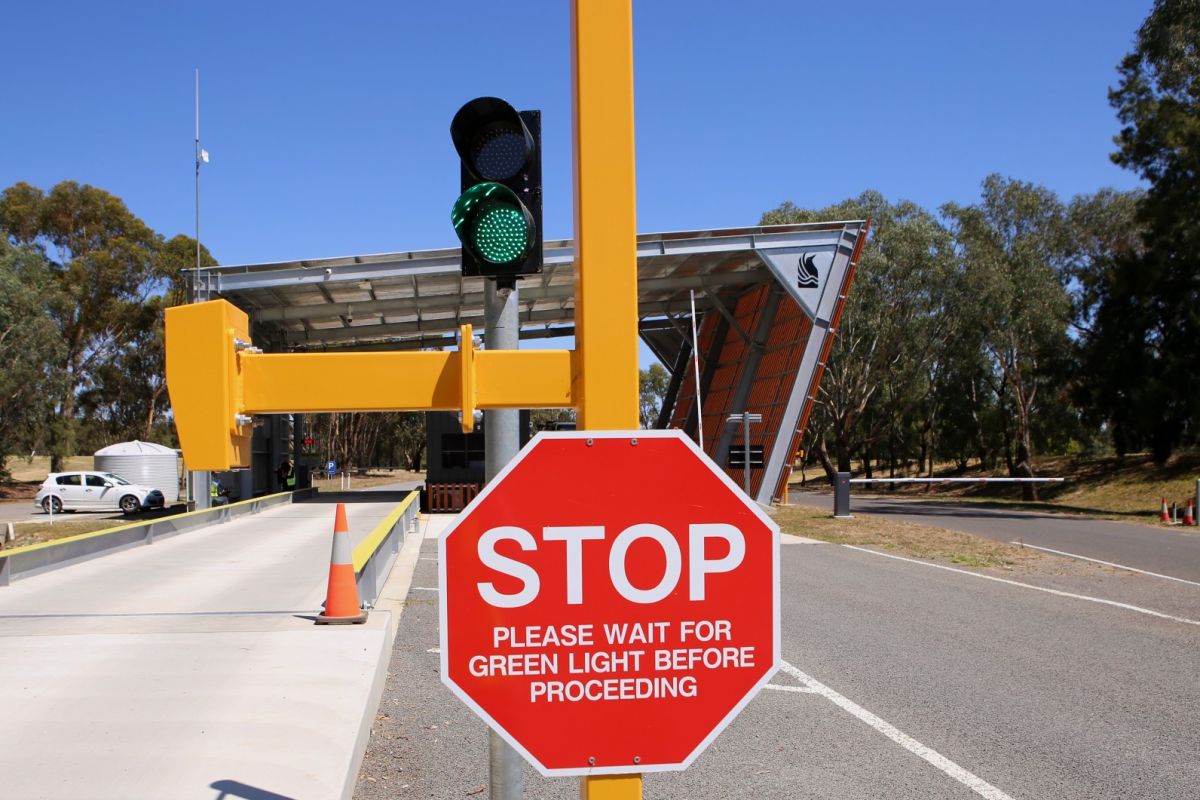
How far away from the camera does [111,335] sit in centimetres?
5866

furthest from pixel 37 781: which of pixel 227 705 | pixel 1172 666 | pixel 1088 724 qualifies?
pixel 1172 666

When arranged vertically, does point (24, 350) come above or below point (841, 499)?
above

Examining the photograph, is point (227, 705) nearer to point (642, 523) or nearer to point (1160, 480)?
point (642, 523)

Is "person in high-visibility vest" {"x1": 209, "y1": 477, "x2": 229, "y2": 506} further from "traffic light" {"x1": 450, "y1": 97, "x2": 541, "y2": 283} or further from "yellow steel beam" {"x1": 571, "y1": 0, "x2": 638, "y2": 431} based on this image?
"yellow steel beam" {"x1": 571, "y1": 0, "x2": 638, "y2": 431}

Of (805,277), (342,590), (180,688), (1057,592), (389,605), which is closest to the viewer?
(180,688)

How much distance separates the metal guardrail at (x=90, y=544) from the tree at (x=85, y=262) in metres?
40.1

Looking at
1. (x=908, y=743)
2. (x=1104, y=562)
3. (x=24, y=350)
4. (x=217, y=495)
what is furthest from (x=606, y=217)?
(x=24, y=350)

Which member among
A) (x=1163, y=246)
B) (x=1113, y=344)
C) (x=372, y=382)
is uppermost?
(x=1163, y=246)

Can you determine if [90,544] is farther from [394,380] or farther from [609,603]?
[609,603]

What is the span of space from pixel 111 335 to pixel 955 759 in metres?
61.2

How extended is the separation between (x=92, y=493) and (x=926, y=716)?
36.0 m

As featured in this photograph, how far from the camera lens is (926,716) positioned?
6.58 meters

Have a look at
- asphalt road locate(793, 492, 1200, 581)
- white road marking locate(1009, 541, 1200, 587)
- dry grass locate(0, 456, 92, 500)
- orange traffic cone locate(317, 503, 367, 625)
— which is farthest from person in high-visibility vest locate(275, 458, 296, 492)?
orange traffic cone locate(317, 503, 367, 625)

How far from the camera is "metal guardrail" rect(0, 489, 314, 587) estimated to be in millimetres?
11227
